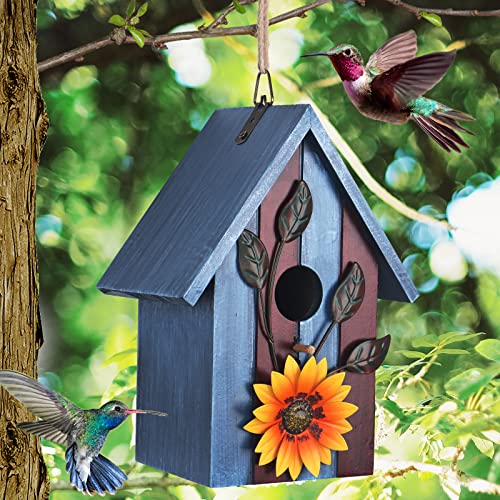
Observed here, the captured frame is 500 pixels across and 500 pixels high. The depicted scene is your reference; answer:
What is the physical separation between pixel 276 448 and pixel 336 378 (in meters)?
0.11

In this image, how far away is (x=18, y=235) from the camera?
130 centimetres

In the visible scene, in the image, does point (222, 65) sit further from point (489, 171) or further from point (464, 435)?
point (464, 435)

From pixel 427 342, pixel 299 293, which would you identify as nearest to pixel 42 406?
pixel 299 293

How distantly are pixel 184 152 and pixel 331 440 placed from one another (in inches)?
44.2

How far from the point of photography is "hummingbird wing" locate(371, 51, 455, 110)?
1.06 metres

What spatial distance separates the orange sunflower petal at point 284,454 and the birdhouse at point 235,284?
0.02 metres

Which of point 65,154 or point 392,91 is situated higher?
point 65,154

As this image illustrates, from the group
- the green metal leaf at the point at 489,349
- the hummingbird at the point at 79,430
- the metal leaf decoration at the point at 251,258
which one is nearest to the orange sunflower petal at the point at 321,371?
the metal leaf decoration at the point at 251,258

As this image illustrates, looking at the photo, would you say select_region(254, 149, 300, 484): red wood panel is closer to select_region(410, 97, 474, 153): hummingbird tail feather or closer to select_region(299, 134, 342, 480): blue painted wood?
select_region(299, 134, 342, 480): blue painted wood

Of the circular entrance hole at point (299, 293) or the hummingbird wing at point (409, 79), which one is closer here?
the hummingbird wing at point (409, 79)

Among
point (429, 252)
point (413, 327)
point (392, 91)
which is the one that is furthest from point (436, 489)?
point (392, 91)

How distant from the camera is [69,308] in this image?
7.00 ft

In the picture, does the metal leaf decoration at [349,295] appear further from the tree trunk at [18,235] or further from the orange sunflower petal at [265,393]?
the tree trunk at [18,235]

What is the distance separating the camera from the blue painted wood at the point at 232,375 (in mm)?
1142
